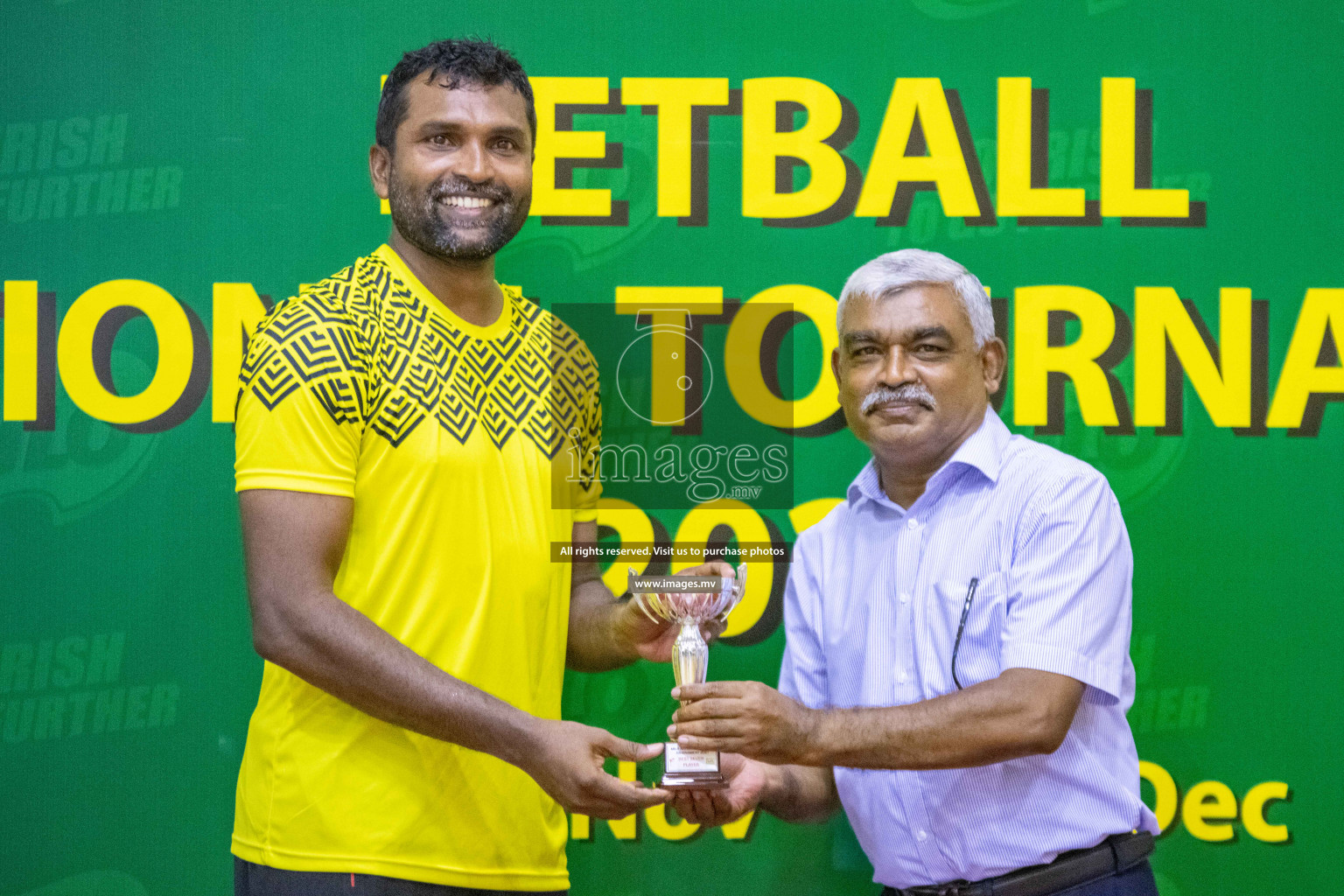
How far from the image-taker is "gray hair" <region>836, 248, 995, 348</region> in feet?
8.09

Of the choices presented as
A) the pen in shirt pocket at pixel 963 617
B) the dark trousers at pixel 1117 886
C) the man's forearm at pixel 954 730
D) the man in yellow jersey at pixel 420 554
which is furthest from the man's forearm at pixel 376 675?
the dark trousers at pixel 1117 886

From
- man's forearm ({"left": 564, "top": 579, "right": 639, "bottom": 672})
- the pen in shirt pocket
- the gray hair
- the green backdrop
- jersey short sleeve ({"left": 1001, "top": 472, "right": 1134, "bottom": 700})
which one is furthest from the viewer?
the green backdrop

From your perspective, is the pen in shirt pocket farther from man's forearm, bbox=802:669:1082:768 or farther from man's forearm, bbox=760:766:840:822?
man's forearm, bbox=760:766:840:822

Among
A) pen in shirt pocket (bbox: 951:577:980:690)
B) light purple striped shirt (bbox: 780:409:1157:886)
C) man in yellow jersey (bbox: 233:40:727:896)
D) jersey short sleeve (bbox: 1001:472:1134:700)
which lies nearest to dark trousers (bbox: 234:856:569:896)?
man in yellow jersey (bbox: 233:40:727:896)

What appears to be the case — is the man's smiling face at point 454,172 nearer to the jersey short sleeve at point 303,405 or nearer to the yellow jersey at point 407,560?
the yellow jersey at point 407,560

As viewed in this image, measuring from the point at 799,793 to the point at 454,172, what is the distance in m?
1.55

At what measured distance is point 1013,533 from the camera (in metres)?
2.38

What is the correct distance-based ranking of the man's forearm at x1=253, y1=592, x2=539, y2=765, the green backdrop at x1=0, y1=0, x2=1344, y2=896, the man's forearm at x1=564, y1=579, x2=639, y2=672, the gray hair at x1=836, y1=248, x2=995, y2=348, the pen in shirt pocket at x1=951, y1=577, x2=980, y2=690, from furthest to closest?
1. the green backdrop at x1=0, y1=0, x2=1344, y2=896
2. the man's forearm at x1=564, y1=579, x2=639, y2=672
3. the gray hair at x1=836, y1=248, x2=995, y2=348
4. the pen in shirt pocket at x1=951, y1=577, x2=980, y2=690
5. the man's forearm at x1=253, y1=592, x2=539, y2=765

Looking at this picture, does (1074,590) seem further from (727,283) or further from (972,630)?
(727,283)

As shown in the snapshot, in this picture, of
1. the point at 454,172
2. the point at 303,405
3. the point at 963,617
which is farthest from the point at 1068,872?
the point at 454,172

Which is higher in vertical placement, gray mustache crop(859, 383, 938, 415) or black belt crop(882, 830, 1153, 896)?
gray mustache crop(859, 383, 938, 415)

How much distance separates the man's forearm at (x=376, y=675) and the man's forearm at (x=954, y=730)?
595mm

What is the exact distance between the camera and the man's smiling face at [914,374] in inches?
95.9

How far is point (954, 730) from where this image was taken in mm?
2191
